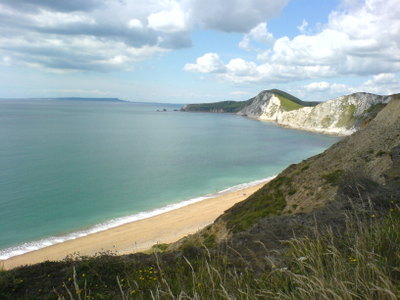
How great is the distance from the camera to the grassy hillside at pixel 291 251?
3295 mm

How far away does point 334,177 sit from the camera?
2519cm

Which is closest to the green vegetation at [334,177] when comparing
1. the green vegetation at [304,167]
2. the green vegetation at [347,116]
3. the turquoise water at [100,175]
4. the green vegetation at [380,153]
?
the green vegetation at [304,167]

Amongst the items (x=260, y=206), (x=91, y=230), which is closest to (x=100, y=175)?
(x=91, y=230)

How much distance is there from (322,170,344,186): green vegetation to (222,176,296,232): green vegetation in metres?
2.89

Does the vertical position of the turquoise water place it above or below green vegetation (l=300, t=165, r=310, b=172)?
below

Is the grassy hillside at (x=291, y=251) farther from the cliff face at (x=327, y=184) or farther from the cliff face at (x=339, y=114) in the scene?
the cliff face at (x=339, y=114)

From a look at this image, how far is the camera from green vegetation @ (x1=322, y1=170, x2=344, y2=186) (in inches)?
945

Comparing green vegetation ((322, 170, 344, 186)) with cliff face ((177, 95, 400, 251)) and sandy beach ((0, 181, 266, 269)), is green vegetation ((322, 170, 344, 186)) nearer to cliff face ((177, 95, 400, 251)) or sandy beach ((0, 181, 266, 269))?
cliff face ((177, 95, 400, 251))

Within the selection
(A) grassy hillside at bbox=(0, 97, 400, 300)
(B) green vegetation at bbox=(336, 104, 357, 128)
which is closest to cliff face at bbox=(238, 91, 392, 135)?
(B) green vegetation at bbox=(336, 104, 357, 128)

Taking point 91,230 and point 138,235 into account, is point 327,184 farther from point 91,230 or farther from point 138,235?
point 91,230

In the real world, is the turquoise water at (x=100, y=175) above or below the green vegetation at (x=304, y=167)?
below

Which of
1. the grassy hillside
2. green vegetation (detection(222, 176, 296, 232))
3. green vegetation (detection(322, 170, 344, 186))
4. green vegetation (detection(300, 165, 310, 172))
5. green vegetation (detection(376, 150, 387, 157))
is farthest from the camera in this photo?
green vegetation (detection(300, 165, 310, 172))

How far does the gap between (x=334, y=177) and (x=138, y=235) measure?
20.9m

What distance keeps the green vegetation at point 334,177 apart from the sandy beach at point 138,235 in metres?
15.5
